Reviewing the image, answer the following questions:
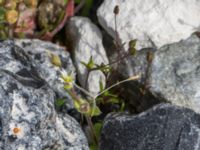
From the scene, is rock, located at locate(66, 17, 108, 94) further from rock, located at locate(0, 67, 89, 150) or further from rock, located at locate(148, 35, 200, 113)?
rock, located at locate(0, 67, 89, 150)

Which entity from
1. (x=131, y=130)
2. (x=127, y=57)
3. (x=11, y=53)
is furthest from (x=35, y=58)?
(x=131, y=130)

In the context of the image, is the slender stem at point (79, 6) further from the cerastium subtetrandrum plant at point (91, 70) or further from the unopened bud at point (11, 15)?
the unopened bud at point (11, 15)

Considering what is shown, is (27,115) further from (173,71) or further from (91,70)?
(173,71)

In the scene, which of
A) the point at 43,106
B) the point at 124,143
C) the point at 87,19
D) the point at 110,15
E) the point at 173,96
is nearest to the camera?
the point at 43,106

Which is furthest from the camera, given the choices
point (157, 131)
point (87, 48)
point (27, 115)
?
point (87, 48)

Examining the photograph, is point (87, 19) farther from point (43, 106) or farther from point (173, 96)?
point (43, 106)

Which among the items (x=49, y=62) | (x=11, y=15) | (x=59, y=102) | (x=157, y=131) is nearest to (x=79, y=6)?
(x=49, y=62)
